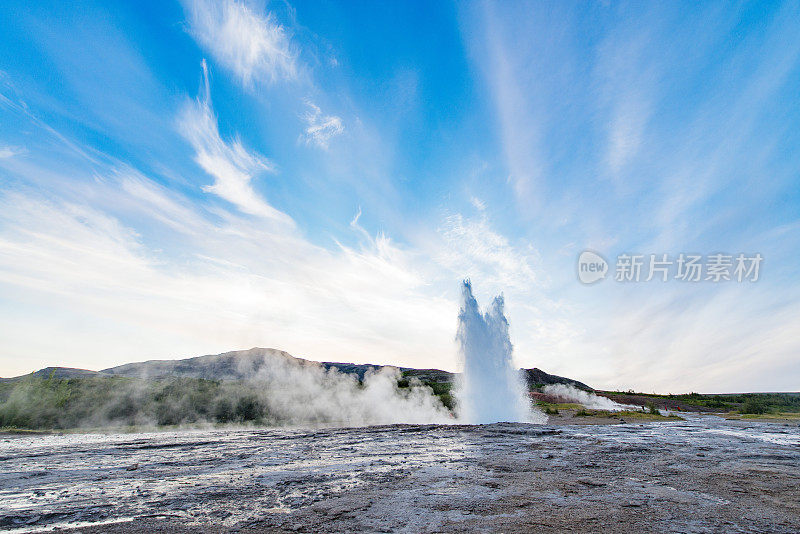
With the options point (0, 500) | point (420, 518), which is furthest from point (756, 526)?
point (0, 500)

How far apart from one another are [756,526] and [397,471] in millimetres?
7610

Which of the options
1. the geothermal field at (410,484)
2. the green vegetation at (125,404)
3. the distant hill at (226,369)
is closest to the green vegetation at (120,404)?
the green vegetation at (125,404)

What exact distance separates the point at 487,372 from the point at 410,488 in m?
22.4

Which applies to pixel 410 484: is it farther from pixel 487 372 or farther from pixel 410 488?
pixel 487 372

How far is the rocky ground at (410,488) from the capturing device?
20.4 feet

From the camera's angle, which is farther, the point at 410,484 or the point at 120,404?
the point at 120,404

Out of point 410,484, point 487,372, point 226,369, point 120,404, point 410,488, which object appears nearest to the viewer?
point 410,488

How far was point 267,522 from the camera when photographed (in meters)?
6.32

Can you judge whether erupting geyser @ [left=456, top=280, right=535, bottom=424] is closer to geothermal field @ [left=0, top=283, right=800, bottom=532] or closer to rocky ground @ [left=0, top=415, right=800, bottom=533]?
geothermal field @ [left=0, top=283, right=800, bottom=532]

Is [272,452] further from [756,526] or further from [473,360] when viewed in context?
[473,360]

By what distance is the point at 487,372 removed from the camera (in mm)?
30016

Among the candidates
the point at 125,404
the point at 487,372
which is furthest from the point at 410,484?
the point at 125,404

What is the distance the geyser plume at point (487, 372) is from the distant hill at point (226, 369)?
78739 mm

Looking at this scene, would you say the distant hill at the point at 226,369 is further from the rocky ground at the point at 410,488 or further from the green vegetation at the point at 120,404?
the rocky ground at the point at 410,488
